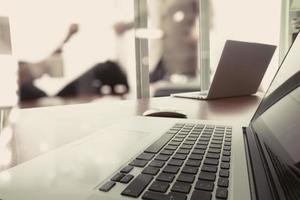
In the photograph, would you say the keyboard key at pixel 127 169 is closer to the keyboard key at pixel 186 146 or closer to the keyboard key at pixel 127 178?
the keyboard key at pixel 127 178

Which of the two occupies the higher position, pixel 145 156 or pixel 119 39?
pixel 119 39

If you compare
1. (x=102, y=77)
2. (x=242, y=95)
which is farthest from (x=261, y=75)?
(x=102, y=77)

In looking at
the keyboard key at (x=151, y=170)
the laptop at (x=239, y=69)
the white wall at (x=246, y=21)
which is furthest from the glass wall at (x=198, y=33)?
the keyboard key at (x=151, y=170)

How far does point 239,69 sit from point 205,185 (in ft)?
3.57

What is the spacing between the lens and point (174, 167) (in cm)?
42

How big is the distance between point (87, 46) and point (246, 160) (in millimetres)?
2283

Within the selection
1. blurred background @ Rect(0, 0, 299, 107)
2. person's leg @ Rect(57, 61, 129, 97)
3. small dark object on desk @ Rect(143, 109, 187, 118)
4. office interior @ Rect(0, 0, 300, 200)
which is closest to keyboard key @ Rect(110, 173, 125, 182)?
small dark object on desk @ Rect(143, 109, 187, 118)

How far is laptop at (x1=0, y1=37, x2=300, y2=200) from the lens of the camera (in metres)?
0.34

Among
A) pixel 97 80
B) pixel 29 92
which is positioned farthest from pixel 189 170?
pixel 97 80

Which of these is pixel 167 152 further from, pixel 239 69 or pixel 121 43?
pixel 121 43

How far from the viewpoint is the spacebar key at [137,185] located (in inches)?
13.1

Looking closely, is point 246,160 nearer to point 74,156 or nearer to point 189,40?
point 74,156

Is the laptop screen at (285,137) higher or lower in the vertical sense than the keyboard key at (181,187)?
higher

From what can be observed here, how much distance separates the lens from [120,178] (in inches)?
14.9
